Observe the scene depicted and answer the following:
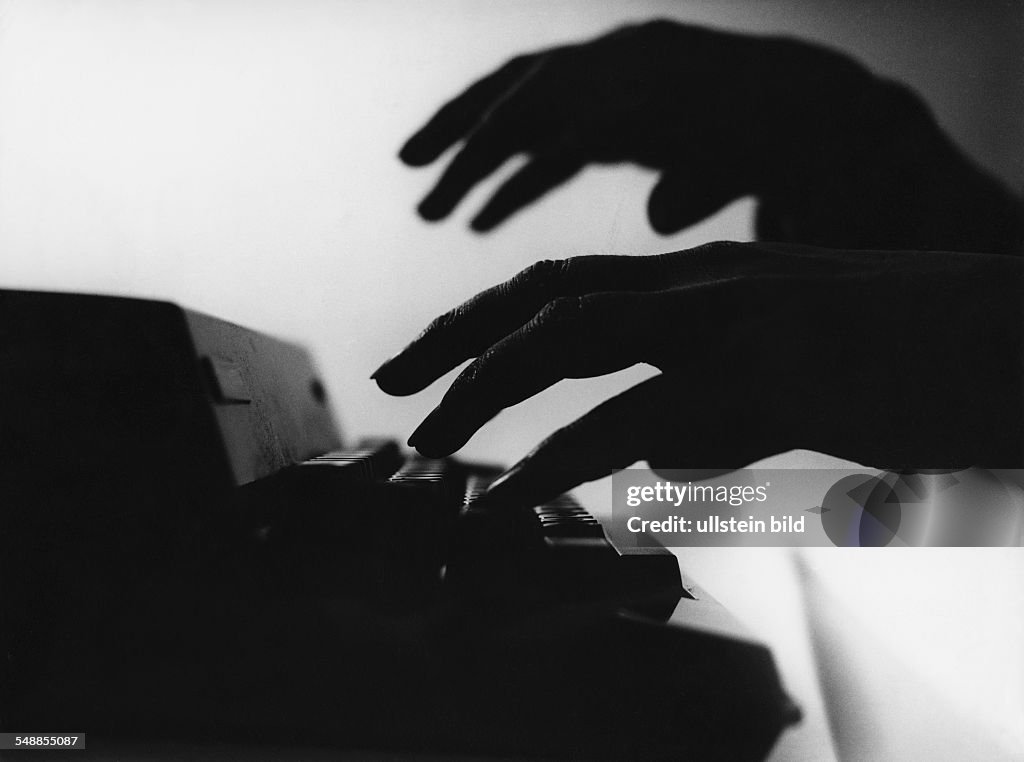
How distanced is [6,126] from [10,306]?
546 mm

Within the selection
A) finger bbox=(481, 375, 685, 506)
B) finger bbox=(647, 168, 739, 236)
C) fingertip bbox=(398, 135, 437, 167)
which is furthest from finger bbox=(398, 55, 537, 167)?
finger bbox=(481, 375, 685, 506)

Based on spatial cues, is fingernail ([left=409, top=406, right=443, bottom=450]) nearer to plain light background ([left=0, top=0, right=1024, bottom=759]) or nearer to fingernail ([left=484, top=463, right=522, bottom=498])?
fingernail ([left=484, top=463, right=522, bottom=498])

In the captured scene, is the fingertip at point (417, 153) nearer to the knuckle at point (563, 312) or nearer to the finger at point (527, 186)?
the finger at point (527, 186)

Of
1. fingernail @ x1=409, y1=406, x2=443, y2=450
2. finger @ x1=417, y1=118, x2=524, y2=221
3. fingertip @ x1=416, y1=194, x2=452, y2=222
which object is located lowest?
fingernail @ x1=409, y1=406, x2=443, y2=450

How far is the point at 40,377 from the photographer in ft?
1.21

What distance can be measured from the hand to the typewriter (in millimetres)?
70

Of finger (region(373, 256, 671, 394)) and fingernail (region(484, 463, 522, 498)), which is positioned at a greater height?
finger (region(373, 256, 671, 394))

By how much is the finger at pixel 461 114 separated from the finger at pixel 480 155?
0.08 ft

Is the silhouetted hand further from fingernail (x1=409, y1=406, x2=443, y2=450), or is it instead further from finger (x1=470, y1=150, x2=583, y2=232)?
fingernail (x1=409, y1=406, x2=443, y2=450)

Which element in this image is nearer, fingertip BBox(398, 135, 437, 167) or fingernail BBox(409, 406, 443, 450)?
fingernail BBox(409, 406, 443, 450)

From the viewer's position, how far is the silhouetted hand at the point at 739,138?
737mm

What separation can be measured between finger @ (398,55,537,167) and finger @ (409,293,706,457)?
41 cm

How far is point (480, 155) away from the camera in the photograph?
0.68m

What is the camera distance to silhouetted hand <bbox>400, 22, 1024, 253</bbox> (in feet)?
2.42
